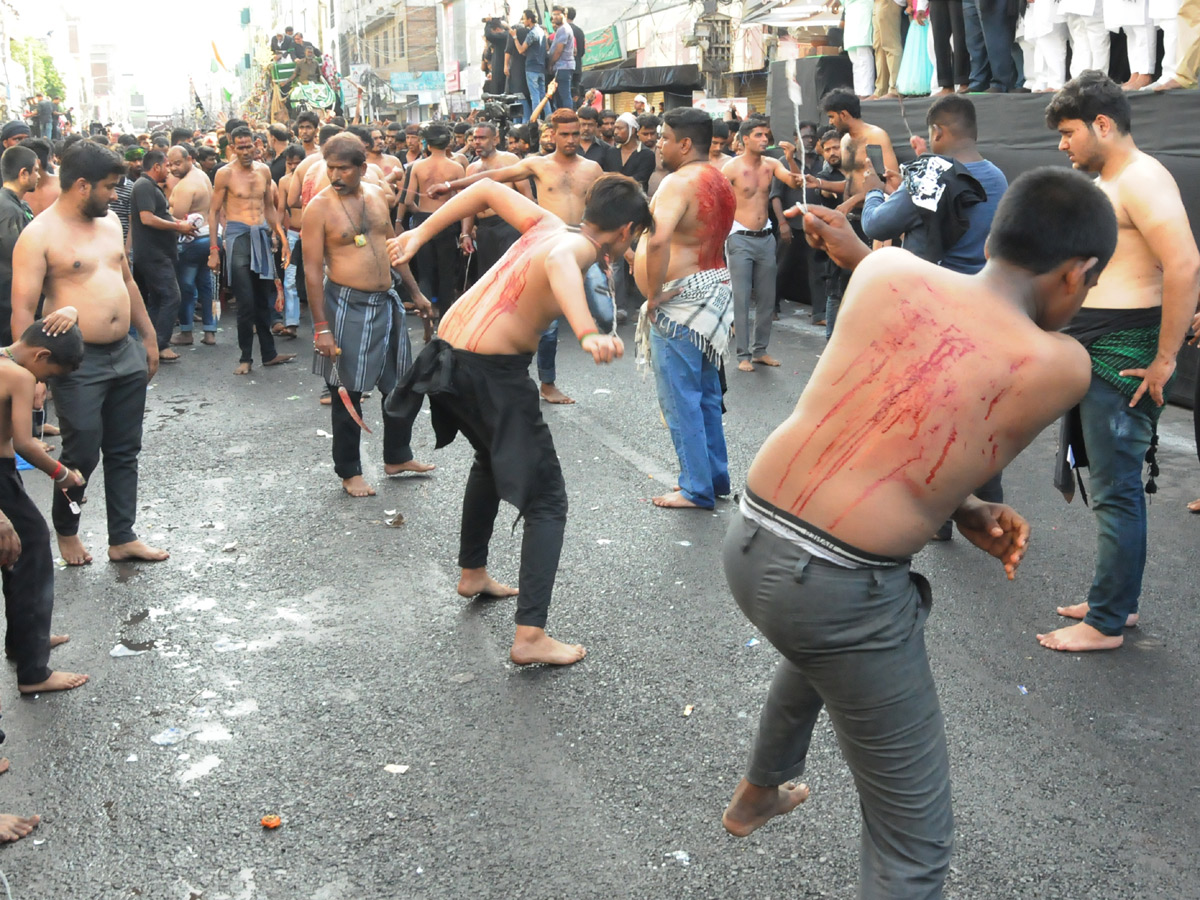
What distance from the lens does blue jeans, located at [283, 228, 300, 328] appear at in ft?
39.9

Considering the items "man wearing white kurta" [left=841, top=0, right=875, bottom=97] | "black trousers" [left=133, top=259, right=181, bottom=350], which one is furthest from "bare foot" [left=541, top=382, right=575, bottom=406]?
"man wearing white kurta" [left=841, top=0, right=875, bottom=97]

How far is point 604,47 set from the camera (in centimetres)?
3319

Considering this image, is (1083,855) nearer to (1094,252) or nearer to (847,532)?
(847,532)

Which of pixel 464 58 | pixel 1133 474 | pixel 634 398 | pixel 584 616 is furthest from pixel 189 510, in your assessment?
pixel 464 58

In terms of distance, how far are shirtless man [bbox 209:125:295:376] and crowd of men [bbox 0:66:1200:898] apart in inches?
17.4

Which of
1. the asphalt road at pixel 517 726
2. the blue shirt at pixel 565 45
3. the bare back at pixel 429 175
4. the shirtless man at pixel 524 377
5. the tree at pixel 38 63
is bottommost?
the asphalt road at pixel 517 726

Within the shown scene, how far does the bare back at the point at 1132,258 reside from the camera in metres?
4.12

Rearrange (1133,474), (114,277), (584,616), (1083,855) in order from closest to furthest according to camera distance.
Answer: (1083,855)
(1133,474)
(584,616)
(114,277)

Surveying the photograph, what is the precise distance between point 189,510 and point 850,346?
16.5 ft

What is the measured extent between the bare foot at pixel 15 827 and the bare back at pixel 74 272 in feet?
8.49

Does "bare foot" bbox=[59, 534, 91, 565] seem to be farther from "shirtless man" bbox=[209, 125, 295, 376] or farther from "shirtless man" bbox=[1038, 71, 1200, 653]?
"shirtless man" bbox=[209, 125, 295, 376]

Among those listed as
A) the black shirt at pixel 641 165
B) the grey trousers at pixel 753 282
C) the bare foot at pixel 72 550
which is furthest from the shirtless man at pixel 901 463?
the black shirt at pixel 641 165

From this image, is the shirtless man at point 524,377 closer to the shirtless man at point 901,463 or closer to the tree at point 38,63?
the shirtless man at point 901,463

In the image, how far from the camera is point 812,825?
130 inches
